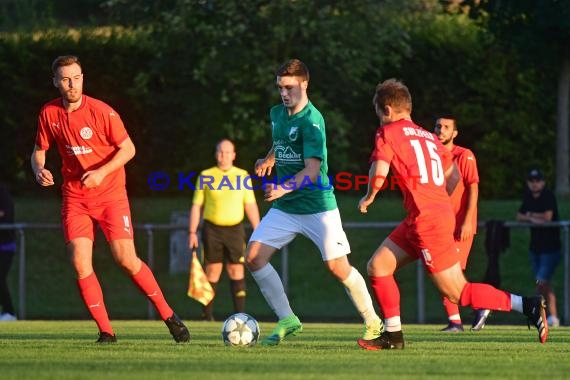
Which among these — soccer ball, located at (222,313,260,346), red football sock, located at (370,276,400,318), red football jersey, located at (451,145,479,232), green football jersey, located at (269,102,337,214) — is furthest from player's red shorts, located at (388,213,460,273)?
red football jersey, located at (451,145,479,232)

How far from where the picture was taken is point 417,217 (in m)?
9.56

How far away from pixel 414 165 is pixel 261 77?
43.6 ft

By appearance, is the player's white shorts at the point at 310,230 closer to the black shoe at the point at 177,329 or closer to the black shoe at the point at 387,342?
the black shoe at the point at 387,342

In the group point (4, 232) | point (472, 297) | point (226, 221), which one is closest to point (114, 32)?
point (4, 232)

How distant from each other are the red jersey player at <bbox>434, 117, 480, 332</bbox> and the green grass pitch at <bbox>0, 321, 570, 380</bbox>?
→ 94 centimetres

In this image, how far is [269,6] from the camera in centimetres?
2278

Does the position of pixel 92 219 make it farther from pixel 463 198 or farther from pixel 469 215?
pixel 463 198

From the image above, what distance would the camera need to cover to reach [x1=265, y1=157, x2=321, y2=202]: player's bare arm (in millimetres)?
9719

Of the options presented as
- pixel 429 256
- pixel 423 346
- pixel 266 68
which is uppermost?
pixel 266 68

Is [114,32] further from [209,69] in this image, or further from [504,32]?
[504,32]

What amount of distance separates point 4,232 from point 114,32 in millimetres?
8275

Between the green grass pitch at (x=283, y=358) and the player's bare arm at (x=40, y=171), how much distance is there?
4.25 ft

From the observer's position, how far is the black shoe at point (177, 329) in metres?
10.4

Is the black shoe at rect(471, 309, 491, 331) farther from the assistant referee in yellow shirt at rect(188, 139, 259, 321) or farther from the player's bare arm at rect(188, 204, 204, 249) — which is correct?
the player's bare arm at rect(188, 204, 204, 249)
